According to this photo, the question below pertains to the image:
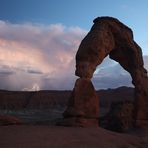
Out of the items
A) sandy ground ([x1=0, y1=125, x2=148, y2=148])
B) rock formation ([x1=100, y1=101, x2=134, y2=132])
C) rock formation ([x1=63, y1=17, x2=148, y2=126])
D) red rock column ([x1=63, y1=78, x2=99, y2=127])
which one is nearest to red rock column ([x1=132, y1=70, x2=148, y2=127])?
rock formation ([x1=63, y1=17, x2=148, y2=126])

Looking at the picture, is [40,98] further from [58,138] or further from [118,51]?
[58,138]

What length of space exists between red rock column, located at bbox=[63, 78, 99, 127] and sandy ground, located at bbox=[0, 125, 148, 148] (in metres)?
2.26

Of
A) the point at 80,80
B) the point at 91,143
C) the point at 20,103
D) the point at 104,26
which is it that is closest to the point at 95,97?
the point at 80,80

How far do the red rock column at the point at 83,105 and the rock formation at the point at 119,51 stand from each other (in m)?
0.85

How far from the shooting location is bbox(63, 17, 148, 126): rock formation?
23.0 m

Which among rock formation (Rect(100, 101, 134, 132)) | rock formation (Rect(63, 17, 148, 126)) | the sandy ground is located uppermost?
rock formation (Rect(63, 17, 148, 126))

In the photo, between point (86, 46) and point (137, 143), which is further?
point (86, 46)

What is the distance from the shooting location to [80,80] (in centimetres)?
2219

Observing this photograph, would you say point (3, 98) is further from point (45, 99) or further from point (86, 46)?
point (86, 46)

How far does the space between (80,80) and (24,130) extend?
21.0 feet

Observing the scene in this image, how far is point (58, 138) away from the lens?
15930mm

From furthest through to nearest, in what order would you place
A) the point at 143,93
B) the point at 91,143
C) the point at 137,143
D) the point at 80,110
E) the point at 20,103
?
the point at 20,103
the point at 143,93
the point at 80,110
the point at 137,143
the point at 91,143

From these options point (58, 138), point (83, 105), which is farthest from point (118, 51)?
point (58, 138)

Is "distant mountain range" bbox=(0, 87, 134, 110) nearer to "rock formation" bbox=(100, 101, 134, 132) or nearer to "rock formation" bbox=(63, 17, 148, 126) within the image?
"rock formation" bbox=(100, 101, 134, 132)
